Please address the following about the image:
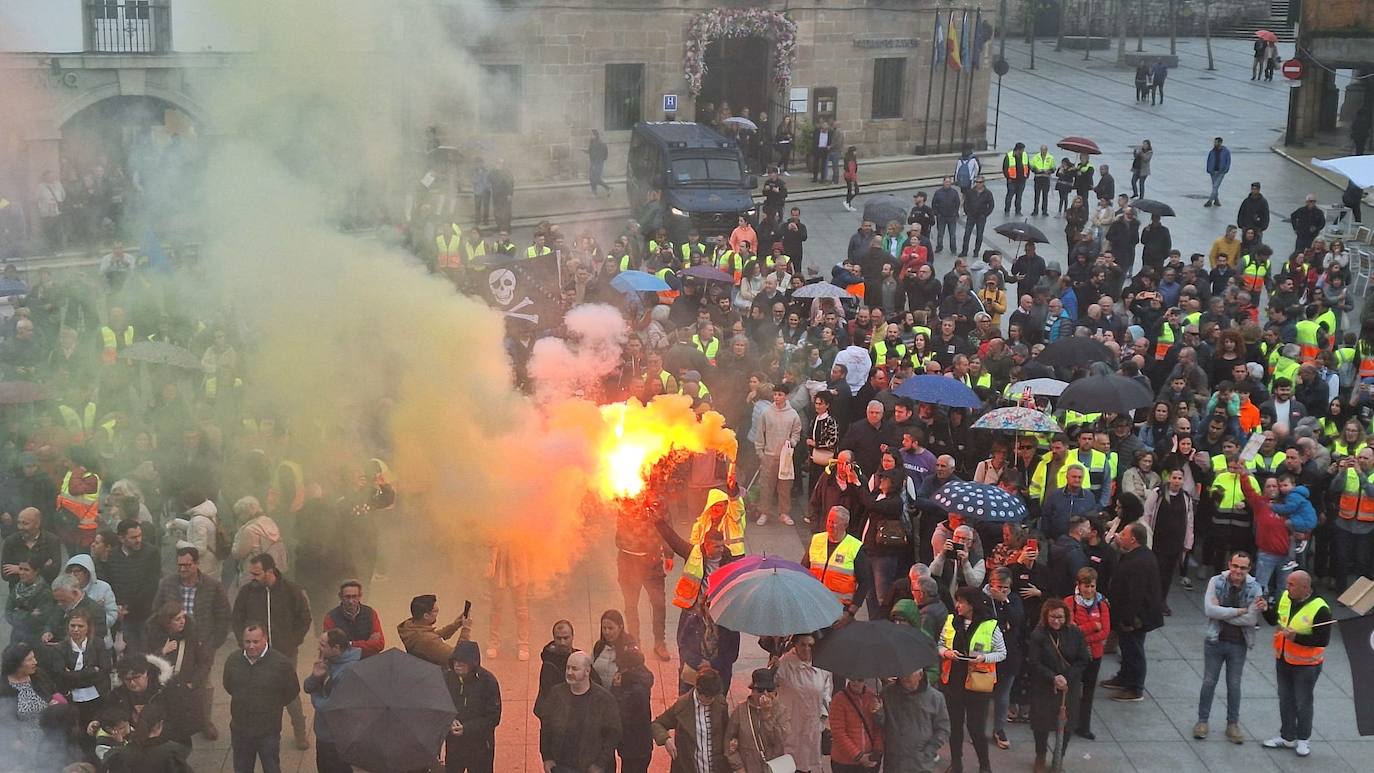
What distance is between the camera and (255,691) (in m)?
9.52

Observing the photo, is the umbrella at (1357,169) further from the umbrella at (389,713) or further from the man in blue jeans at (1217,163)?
the umbrella at (389,713)

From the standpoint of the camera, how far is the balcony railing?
12253 millimetres

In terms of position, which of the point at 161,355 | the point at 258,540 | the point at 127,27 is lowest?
the point at 258,540

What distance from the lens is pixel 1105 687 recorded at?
1180 cm

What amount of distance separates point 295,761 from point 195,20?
5993mm

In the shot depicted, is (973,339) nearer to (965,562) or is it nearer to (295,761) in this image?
(965,562)

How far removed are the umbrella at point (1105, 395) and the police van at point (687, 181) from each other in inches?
432

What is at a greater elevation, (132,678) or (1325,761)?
(132,678)

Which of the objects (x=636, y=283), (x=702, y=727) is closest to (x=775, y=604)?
(x=702, y=727)

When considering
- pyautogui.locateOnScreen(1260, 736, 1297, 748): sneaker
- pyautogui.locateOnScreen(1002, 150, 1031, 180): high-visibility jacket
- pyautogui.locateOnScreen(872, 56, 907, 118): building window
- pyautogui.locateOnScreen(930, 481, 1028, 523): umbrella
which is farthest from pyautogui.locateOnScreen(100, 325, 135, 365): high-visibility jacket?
pyautogui.locateOnScreen(872, 56, 907, 118): building window

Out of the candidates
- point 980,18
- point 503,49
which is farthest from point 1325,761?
point 980,18

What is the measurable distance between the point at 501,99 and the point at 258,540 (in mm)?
7505

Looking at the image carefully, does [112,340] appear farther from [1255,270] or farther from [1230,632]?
[1255,270]

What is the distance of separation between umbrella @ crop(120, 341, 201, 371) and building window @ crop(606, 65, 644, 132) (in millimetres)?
15615
